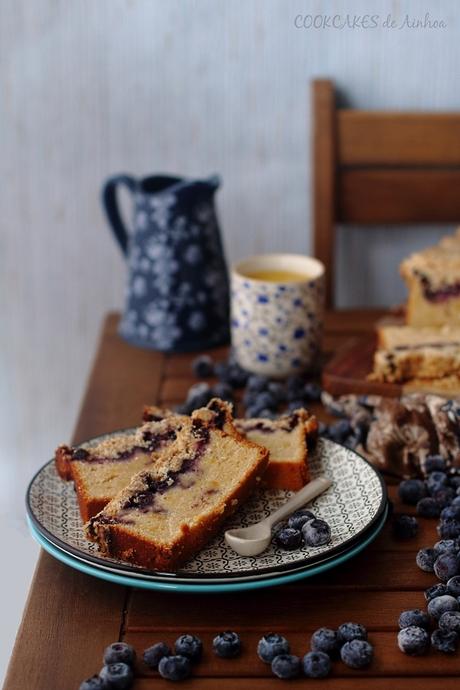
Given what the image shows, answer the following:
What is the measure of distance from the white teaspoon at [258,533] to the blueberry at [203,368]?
1.94ft

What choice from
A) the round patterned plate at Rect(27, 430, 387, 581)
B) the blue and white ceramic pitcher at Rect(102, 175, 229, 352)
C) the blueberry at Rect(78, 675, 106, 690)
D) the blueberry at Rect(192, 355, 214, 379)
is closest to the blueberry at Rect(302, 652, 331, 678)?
the round patterned plate at Rect(27, 430, 387, 581)

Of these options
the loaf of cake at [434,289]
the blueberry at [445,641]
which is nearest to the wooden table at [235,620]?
the blueberry at [445,641]

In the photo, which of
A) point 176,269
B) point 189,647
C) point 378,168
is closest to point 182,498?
point 189,647

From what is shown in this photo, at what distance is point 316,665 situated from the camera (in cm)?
96

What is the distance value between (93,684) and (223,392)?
0.78 meters

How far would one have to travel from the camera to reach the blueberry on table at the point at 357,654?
0.97m

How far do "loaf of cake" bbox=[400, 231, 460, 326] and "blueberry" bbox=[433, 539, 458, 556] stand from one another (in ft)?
2.61

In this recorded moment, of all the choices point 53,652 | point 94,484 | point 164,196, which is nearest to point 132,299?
point 164,196

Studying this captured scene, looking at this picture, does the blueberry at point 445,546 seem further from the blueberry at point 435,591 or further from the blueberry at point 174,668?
the blueberry at point 174,668

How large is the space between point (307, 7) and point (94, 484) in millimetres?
1298

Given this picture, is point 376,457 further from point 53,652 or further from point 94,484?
point 53,652

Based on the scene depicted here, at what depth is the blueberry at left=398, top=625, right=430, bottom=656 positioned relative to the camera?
988 millimetres

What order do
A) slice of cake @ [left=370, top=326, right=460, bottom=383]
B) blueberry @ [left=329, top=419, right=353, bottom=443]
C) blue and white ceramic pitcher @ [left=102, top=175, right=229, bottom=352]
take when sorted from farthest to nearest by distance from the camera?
blue and white ceramic pitcher @ [left=102, top=175, right=229, bottom=352] < slice of cake @ [left=370, top=326, right=460, bottom=383] < blueberry @ [left=329, top=419, right=353, bottom=443]

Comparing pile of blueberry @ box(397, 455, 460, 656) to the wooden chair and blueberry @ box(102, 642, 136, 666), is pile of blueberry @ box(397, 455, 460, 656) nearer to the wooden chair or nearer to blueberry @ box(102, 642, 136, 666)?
blueberry @ box(102, 642, 136, 666)
